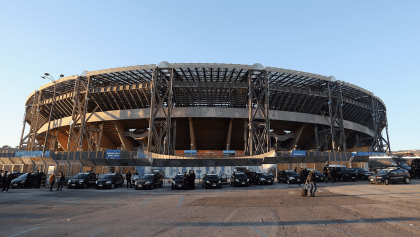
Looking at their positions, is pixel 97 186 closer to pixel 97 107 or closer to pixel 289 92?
pixel 97 107

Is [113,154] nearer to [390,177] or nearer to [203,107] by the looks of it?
[203,107]

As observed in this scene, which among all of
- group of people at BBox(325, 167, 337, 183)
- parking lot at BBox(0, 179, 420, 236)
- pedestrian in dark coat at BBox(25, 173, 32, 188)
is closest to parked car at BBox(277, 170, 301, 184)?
group of people at BBox(325, 167, 337, 183)

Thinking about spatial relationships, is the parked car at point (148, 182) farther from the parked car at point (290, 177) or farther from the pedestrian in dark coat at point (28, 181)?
the parked car at point (290, 177)

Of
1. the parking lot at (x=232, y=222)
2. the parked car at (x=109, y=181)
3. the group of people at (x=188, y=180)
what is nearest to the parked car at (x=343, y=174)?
the group of people at (x=188, y=180)

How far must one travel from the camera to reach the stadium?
4300cm

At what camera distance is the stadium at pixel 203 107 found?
141 feet

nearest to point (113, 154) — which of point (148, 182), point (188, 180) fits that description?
point (148, 182)

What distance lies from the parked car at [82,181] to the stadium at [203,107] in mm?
17205

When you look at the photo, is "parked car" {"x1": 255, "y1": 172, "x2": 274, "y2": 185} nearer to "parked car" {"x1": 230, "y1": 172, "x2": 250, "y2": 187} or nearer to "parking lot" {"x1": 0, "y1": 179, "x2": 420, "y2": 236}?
"parked car" {"x1": 230, "y1": 172, "x2": 250, "y2": 187}

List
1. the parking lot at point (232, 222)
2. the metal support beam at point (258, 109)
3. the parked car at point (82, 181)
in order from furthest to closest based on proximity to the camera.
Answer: the metal support beam at point (258, 109)
the parked car at point (82, 181)
the parking lot at point (232, 222)

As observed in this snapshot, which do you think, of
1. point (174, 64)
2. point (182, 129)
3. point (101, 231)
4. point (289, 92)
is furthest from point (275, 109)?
point (101, 231)

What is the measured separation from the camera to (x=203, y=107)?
152ft

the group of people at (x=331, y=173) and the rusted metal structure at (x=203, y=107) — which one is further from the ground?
the rusted metal structure at (x=203, y=107)

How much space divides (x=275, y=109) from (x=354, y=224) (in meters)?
46.9
